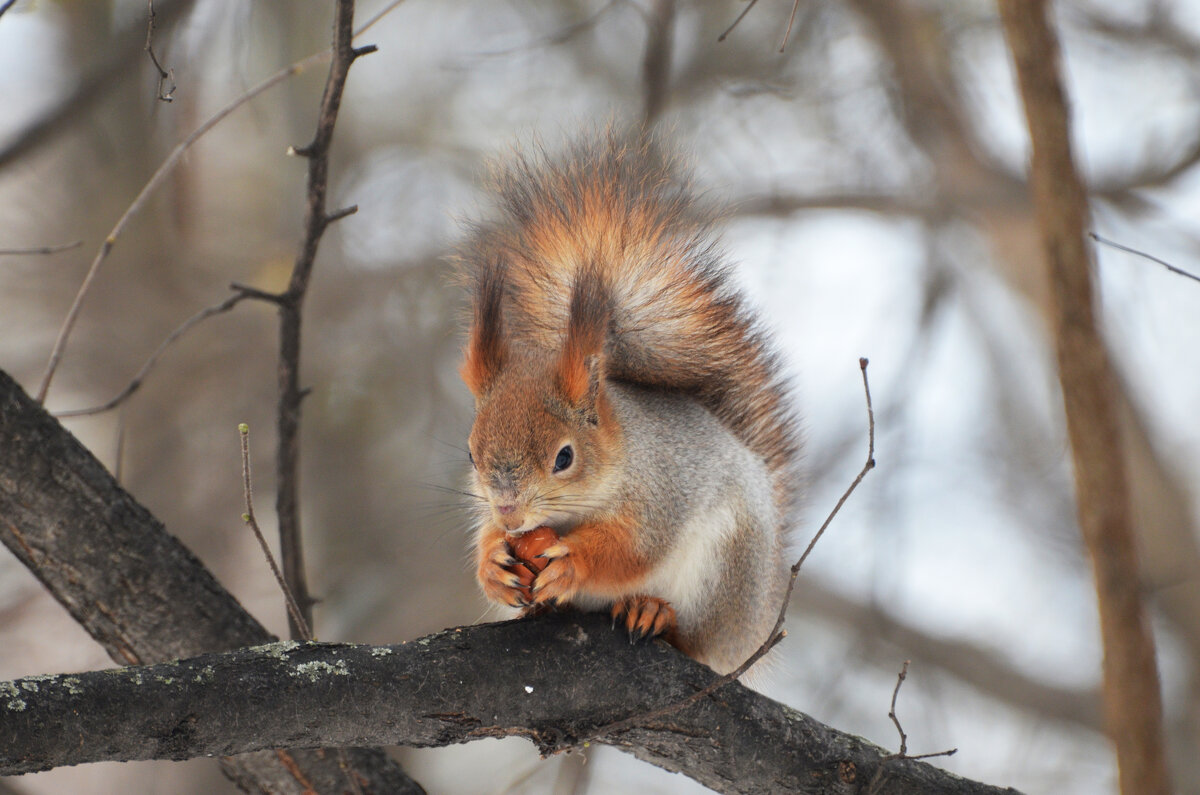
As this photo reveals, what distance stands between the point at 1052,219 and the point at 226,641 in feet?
4.80

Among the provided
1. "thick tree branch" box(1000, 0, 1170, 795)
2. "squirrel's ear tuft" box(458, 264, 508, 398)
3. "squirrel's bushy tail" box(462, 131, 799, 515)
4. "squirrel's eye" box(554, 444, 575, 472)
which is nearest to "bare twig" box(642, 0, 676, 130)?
"squirrel's bushy tail" box(462, 131, 799, 515)

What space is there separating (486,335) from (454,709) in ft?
2.63

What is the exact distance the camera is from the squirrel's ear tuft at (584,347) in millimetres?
1952

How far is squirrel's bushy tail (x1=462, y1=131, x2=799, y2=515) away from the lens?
2117 mm

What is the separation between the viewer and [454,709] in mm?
1463

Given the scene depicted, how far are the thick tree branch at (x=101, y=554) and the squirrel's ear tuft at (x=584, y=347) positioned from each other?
72cm

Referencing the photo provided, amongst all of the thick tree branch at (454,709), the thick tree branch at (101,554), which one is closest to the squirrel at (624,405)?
the thick tree branch at (454,709)

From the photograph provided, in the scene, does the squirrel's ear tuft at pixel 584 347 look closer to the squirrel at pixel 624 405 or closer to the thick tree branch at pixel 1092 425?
the squirrel at pixel 624 405

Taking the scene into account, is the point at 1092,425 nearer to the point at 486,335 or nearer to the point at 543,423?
the point at 543,423

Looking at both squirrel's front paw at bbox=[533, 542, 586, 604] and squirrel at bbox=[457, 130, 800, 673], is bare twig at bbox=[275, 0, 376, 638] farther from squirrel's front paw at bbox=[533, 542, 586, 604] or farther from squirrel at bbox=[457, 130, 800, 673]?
squirrel's front paw at bbox=[533, 542, 586, 604]

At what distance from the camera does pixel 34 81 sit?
11.5 feet

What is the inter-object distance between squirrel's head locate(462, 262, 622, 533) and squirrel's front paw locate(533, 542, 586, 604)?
0.31 feet

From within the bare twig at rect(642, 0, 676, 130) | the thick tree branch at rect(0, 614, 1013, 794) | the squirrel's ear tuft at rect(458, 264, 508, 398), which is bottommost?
the thick tree branch at rect(0, 614, 1013, 794)

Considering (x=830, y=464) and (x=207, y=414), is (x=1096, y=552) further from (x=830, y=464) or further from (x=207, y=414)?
(x=207, y=414)
